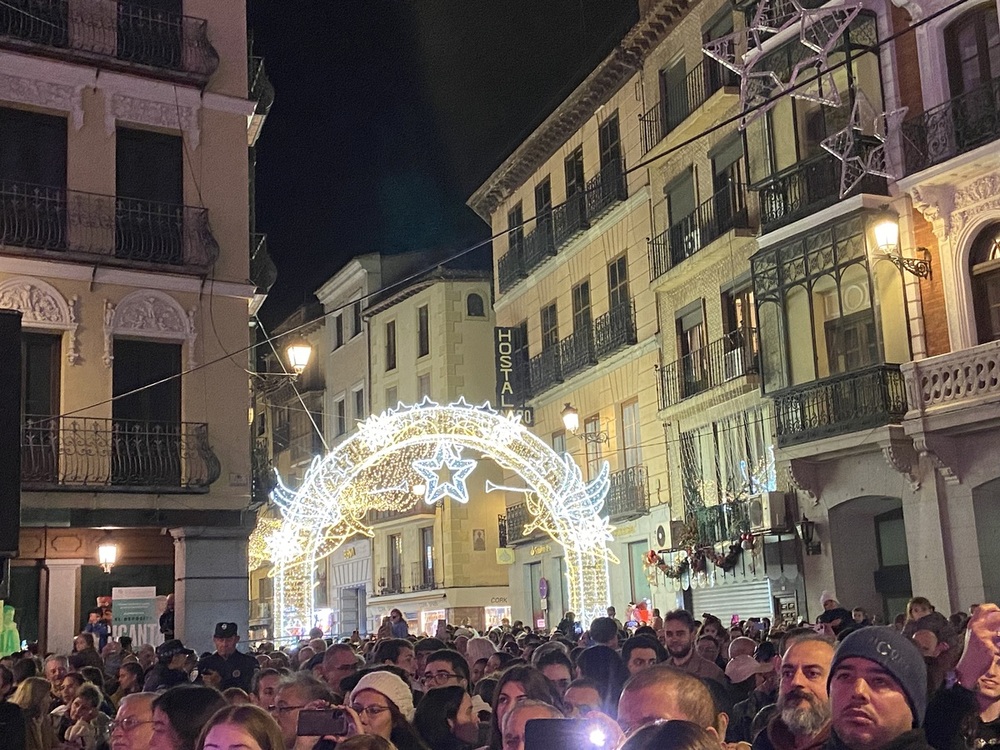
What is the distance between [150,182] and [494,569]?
27135 millimetres

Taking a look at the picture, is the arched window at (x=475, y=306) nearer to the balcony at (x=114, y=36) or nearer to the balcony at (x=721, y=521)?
the balcony at (x=721, y=521)

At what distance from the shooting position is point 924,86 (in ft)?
69.4

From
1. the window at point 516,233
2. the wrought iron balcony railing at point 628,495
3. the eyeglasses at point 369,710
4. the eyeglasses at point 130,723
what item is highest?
the window at point 516,233

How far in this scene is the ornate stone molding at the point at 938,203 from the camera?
2098cm

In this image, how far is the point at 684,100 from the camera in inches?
1139

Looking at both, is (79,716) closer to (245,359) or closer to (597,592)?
(245,359)

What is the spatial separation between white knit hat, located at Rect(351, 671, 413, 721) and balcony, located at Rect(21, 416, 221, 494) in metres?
13.5

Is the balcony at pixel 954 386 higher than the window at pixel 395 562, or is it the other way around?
the balcony at pixel 954 386

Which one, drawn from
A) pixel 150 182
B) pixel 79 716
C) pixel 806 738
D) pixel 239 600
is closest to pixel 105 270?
pixel 150 182

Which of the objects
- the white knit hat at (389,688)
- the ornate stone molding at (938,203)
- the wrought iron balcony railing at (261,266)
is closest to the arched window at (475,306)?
the wrought iron balcony railing at (261,266)

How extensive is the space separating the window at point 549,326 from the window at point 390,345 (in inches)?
529

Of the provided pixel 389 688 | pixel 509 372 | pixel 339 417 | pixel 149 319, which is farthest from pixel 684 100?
pixel 339 417

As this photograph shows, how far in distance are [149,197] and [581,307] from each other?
1621 cm

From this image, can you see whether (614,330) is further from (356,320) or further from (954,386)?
(356,320)
